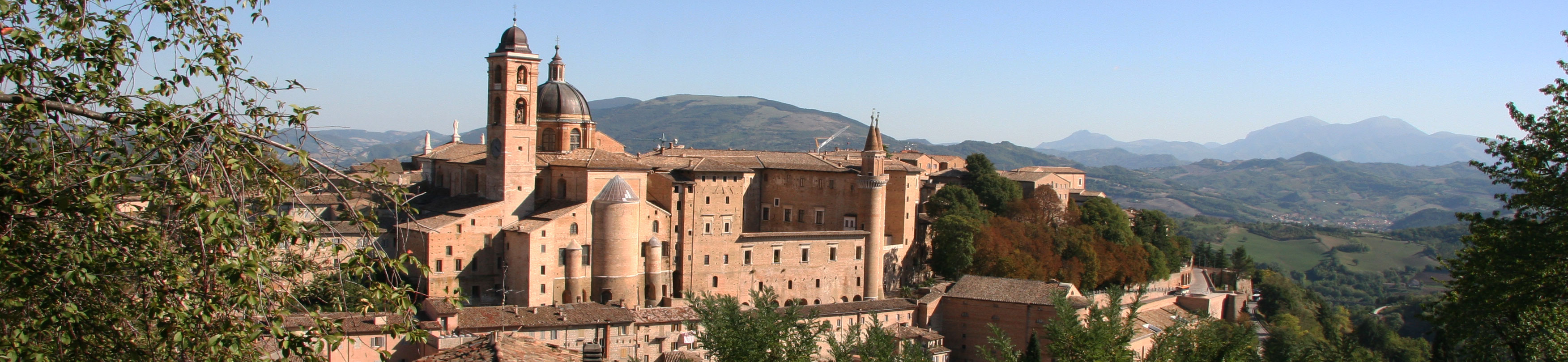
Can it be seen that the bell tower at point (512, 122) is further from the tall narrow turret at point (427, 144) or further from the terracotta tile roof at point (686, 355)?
the tall narrow turret at point (427, 144)

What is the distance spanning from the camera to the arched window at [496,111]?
4022 cm

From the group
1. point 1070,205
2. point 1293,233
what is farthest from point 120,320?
point 1293,233

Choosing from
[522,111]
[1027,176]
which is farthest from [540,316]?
[1027,176]

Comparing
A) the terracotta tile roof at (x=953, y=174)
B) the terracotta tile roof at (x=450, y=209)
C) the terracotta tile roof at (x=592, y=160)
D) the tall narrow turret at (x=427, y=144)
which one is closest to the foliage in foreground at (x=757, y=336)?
the terracotta tile roof at (x=450, y=209)

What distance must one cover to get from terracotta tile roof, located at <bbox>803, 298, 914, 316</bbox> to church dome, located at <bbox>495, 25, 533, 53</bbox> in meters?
13.9

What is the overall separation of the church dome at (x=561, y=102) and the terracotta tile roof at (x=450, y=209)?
4.53 m

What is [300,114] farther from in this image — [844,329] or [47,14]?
[844,329]

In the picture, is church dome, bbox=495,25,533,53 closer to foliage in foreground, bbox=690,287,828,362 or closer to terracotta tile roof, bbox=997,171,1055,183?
foliage in foreground, bbox=690,287,828,362

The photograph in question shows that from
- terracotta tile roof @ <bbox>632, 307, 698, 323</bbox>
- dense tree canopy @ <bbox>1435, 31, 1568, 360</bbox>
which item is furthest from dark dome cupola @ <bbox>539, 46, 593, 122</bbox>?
dense tree canopy @ <bbox>1435, 31, 1568, 360</bbox>

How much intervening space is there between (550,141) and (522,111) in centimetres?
458

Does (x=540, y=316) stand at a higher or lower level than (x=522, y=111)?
lower

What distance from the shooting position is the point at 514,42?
134 ft

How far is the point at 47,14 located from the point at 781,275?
37.7m

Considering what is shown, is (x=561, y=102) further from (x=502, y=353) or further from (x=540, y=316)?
(x=502, y=353)
